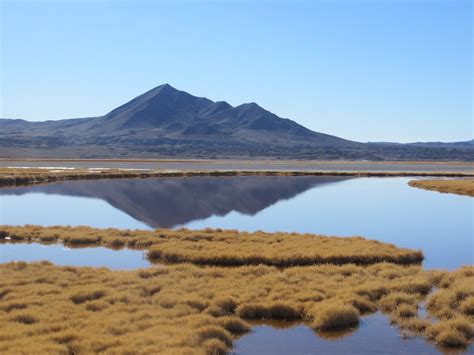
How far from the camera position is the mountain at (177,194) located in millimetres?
42156

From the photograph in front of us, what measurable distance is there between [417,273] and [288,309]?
6.44 m

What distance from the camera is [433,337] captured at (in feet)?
45.5

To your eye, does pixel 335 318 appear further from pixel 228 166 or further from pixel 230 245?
pixel 228 166

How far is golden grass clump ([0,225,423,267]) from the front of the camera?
23000mm

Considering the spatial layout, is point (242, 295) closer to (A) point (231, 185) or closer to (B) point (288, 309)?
(B) point (288, 309)

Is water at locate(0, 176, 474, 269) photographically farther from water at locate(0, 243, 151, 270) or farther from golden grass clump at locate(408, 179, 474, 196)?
water at locate(0, 243, 151, 270)

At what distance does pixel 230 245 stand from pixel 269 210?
18436 millimetres

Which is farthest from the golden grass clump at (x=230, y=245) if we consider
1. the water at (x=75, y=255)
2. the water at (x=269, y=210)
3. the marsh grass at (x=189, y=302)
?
the water at (x=269, y=210)

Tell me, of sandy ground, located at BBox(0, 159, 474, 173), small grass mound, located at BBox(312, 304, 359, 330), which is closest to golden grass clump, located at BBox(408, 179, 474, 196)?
sandy ground, located at BBox(0, 159, 474, 173)

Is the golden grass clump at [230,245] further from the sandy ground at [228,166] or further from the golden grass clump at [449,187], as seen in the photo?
the sandy ground at [228,166]

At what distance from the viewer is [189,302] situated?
16.1 meters

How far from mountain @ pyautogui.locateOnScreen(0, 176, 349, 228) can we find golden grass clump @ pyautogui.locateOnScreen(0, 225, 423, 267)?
6648mm

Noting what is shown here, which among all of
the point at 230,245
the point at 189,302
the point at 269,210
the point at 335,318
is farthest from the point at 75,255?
the point at 269,210

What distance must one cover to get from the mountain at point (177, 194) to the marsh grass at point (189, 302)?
16.4 metres
